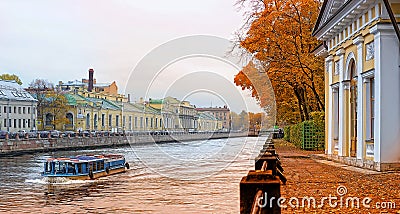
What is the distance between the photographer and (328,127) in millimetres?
27688

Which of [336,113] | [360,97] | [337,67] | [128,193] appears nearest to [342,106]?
[337,67]

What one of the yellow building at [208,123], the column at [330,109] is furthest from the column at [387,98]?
the yellow building at [208,123]

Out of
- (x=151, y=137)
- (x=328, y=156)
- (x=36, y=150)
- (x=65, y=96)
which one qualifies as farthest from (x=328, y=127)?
(x=65, y=96)

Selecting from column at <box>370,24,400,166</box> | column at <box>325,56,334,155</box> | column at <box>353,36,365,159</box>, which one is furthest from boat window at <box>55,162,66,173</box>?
column at <box>370,24,400,166</box>

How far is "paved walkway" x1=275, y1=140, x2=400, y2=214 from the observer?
1124 centimetres

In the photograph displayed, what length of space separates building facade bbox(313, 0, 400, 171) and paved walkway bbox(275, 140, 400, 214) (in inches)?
42.9

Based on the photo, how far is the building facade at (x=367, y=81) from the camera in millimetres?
18141

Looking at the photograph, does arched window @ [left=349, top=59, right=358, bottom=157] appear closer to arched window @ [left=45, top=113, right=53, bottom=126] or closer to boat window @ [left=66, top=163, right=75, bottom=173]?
boat window @ [left=66, top=163, right=75, bottom=173]

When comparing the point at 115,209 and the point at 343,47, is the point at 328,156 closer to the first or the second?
the point at 343,47

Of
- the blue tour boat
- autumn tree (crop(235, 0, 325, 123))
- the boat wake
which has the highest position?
autumn tree (crop(235, 0, 325, 123))

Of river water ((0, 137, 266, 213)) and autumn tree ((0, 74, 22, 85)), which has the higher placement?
autumn tree ((0, 74, 22, 85))

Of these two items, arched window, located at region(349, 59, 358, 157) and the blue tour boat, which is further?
the blue tour boat

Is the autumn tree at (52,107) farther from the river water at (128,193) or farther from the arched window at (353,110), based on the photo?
the arched window at (353,110)

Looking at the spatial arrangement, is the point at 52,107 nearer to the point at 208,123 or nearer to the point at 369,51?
the point at 208,123
